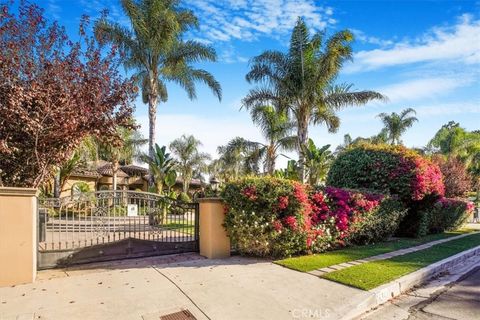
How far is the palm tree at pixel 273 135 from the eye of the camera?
2214 cm

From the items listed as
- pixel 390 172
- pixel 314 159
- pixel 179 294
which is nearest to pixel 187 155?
pixel 314 159

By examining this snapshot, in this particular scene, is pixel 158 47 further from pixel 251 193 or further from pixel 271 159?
pixel 251 193

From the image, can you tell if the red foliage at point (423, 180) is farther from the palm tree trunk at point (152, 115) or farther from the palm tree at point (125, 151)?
the palm tree at point (125, 151)

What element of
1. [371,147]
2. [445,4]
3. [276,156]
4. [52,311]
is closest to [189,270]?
[52,311]

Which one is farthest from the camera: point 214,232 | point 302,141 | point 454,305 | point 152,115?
point 152,115

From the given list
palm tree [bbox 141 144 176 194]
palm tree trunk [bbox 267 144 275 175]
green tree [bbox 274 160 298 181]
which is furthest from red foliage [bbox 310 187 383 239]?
palm tree trunk [bbox 267 144 275 175]

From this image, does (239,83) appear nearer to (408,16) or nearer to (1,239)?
(408,16)

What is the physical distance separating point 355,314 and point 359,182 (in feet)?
28.4

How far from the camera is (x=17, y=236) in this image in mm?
5875

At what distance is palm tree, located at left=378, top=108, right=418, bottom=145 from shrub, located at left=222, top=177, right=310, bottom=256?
28.5 m

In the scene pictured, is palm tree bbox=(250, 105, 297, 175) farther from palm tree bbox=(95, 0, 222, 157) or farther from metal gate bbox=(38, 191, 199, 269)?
metal gate bbox=(38, 191, 199, 269)

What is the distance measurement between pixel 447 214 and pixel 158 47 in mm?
17629

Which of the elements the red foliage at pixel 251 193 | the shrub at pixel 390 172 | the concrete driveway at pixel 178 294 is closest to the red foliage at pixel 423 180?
the shrub at pixel 390 172

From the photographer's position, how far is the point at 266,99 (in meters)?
18.6
